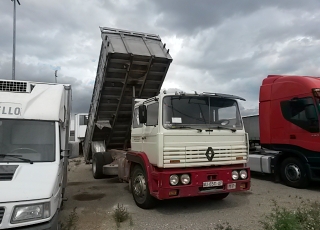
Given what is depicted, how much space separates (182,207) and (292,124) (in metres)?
4.35

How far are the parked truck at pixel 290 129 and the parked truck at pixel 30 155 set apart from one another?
20.9ft

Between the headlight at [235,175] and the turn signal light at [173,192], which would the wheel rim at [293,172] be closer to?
the headlight at [235,175]

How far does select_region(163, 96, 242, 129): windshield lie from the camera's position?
541cm

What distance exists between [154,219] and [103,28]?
5.47m

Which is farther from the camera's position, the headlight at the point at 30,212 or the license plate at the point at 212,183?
the license plate at the point at 212,183

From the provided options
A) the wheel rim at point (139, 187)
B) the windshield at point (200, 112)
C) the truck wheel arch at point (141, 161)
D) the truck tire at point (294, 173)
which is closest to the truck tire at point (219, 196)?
the windshield at point (200, 112)

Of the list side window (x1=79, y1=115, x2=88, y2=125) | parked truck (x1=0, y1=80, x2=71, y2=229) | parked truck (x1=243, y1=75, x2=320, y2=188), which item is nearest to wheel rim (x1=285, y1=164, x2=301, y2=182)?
parked truck (x1=243, y1=75, x2=320, y2=188)

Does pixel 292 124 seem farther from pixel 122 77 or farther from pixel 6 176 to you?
pixel 6 176

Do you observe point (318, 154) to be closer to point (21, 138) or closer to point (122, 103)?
point (122, 103)

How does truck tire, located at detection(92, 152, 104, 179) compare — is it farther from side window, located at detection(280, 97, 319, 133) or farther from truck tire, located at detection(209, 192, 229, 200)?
side window, located at detection(280, 97, 319, 133)

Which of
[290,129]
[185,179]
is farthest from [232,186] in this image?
[290,129]

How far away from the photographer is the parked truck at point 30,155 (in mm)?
3041

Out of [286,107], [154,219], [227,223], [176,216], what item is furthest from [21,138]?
[286,107]

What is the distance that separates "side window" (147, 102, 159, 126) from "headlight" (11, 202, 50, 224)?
9.18 feet
